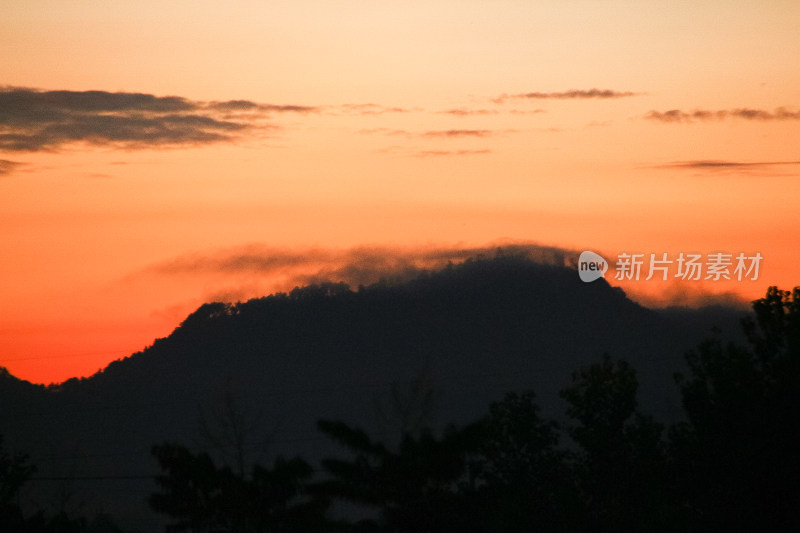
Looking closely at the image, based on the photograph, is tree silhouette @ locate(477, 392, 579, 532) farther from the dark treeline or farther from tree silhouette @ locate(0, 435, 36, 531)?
tree silhouette @ locate(0, 435, 36, 531)

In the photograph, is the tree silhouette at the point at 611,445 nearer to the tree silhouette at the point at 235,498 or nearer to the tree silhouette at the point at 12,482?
the tree silhouette at the point at 235,498

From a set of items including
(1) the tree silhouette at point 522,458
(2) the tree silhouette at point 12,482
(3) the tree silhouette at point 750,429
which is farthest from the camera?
(1) the tree silhouette at point 522,458

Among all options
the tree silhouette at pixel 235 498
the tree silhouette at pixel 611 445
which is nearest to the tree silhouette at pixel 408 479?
the tree silhouette at pixel 235 498

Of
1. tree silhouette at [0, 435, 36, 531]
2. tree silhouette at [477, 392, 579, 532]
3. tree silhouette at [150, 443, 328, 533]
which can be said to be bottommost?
tree silhouette at [0, 435, 36, 531]

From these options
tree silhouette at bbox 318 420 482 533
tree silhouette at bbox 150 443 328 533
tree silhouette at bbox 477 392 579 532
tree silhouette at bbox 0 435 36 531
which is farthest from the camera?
tree silhouette at bbox 477 392 579 532

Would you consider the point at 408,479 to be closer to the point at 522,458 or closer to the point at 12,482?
the point at 522,458

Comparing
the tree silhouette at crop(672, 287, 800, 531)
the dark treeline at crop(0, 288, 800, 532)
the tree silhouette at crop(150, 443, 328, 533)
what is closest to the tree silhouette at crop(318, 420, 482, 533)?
the dark treeline at crop(0, 288, 800, 532)

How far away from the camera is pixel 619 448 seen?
48844 mm

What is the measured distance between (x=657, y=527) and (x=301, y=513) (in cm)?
1369

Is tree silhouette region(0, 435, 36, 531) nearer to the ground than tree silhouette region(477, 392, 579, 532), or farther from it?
nearer to the ground

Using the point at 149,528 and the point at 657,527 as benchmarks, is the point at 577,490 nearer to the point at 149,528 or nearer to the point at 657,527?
the point at 657,527

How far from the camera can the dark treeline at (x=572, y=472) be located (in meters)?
28.3

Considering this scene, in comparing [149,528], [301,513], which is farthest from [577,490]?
[149,528]

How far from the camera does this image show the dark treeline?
28.3 metres
